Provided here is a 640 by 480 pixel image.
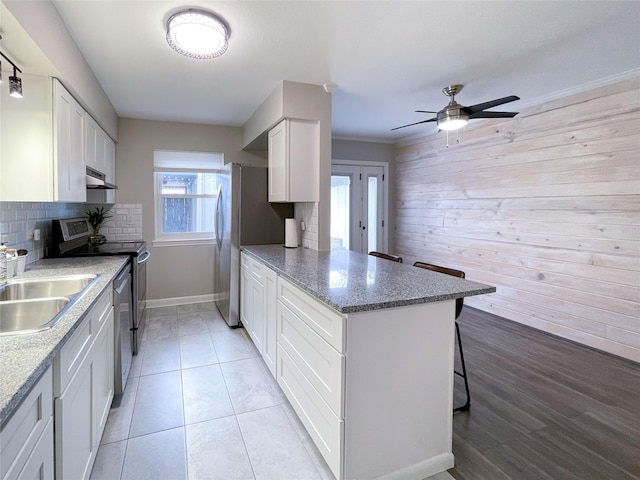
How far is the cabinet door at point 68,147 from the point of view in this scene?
195 cm

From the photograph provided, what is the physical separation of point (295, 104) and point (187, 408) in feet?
8.06

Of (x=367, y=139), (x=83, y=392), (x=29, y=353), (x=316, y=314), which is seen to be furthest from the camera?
(x=367, y=139)

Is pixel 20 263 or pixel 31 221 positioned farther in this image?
pixel 31 221

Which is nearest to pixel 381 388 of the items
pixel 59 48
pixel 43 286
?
pixel 43 286

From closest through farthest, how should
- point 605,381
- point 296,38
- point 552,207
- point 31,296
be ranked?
point 31,296
point 296,38
point 605,381
point 552,207

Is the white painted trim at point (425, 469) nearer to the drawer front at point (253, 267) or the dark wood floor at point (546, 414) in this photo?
the dark wood floor at point (546, 414)

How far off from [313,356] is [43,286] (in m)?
1.52

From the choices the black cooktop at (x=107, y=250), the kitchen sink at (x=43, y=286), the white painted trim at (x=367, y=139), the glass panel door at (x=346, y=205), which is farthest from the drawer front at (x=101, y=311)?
the white painted trim at (x=367, y=139)

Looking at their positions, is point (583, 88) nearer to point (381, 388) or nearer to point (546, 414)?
point (546, 414)

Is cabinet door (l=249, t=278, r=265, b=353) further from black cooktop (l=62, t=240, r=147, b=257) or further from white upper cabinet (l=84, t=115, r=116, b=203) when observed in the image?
Answer: white upper cabinet (l=84, t=115, r=116, b=203)

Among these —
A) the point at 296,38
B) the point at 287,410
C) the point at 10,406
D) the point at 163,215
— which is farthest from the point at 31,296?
the point at 163,215

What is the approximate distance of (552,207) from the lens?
132 inches

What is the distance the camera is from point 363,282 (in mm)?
1892

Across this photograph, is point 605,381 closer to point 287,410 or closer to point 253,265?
point 287,410
